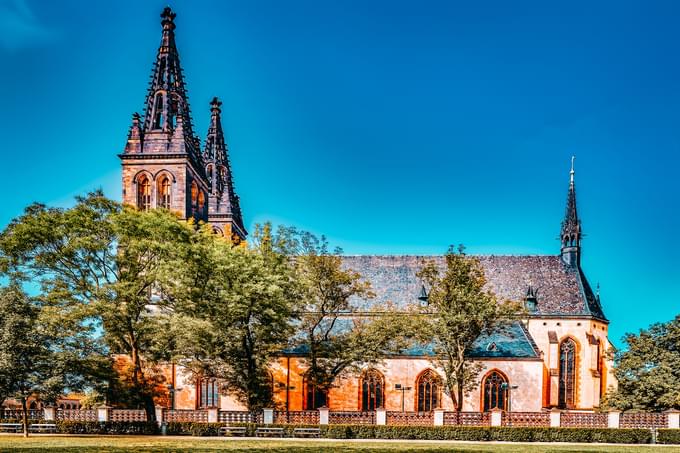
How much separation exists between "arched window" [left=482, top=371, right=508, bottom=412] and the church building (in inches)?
2.9

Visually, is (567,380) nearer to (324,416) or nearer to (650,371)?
(650,371)

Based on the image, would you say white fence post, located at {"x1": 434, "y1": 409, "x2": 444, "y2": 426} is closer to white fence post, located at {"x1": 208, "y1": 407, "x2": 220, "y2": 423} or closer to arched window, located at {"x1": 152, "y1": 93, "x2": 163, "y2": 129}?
white fence post, located at {"x1": 208, "y1": 407, "x2": 220, "y2": 423}

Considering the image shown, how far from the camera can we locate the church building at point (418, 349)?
44031mm

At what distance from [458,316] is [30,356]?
23.8 meters

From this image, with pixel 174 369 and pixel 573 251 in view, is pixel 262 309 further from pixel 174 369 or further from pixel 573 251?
pixel 573 251

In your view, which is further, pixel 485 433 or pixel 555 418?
pixel 555 418

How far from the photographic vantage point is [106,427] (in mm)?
31938

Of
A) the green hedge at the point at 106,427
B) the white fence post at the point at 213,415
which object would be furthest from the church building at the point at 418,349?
the green hedge at the point at 106,427

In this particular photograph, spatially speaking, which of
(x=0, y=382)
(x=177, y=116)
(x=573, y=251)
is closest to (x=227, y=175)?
(x=177, y=116)

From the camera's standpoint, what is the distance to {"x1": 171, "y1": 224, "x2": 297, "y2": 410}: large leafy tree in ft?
110

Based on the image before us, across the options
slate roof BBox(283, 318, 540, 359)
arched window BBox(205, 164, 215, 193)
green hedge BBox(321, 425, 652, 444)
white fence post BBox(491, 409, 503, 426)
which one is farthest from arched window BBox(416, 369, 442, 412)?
arched window BBox(205, 164, 215, 193)

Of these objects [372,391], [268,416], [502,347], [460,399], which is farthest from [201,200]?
[460,399]

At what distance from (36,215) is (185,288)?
9514 millimetres

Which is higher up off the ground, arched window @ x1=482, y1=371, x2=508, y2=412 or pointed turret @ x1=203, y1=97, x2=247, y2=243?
pointed turret @ x1=203, y1=97, x2=247, y2=243
